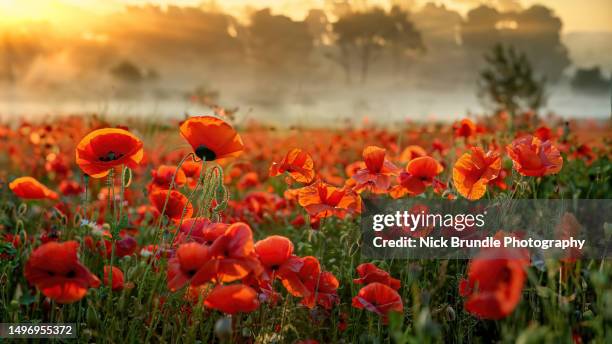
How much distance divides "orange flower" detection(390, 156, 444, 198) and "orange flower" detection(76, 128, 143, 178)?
32.9 inches

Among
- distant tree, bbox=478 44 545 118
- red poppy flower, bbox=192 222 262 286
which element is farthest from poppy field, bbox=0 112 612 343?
distant tree, bbox=478 44 545 118

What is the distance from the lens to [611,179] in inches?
136

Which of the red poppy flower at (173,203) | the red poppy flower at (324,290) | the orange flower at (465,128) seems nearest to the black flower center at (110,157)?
the red poppy flower at (173,203)

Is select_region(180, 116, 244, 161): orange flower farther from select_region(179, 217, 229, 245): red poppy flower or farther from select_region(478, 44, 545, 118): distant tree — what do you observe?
select_region(478, 44, 545, 118): distant tree

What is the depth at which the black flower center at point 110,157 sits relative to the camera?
1.66 m

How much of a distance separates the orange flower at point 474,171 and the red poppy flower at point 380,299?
536mm

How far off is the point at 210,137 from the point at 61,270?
458 millimetres

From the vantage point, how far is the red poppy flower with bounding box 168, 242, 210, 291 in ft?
4.30

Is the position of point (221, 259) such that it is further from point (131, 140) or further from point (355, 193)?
point (355, 193)

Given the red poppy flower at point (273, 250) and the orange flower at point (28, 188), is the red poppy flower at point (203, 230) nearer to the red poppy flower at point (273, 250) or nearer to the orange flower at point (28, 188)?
the red poppy flower at point (273, 250)

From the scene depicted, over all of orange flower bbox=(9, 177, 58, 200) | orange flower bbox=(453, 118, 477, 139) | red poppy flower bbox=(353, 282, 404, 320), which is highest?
orange flower bbox=(453, 118, 477, 139)

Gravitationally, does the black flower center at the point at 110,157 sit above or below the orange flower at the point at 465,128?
below

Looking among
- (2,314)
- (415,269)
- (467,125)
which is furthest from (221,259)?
(467,125)

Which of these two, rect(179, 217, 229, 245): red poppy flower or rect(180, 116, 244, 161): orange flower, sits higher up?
rect(180, 116, 244, 161): orange flower
